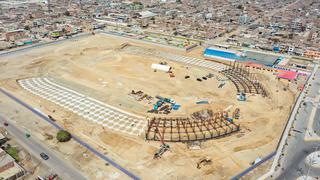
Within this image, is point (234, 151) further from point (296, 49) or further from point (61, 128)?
point (296, 49)

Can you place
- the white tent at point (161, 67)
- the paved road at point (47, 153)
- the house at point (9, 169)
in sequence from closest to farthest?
the house at point (9, 169)
the paved road at point (47, 153)
the white tent at point (161, 67)

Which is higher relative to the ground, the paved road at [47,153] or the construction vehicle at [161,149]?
the construction vehicle at [161,149]

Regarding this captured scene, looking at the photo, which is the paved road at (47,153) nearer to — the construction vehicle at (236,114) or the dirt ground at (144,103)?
the dirt ground at (144,103)

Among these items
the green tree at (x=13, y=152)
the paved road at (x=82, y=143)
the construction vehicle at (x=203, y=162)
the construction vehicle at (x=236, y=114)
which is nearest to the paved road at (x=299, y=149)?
the construction vehicle at (x=203, y=162)

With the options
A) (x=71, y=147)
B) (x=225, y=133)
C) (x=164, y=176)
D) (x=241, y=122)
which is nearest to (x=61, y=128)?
(x=71, y=147)

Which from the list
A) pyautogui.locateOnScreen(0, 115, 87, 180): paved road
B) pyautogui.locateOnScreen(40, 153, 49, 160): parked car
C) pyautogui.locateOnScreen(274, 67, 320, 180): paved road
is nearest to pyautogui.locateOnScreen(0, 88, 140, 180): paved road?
pyautogui.locateOnScreen(0, 115, 87, 180): paved road

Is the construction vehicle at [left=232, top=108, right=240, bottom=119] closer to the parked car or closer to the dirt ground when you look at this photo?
the dirt ground

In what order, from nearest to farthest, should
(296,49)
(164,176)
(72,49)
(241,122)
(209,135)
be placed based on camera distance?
(164,176)
(209,135)
(241,122)
(296,49)
(72,49)
